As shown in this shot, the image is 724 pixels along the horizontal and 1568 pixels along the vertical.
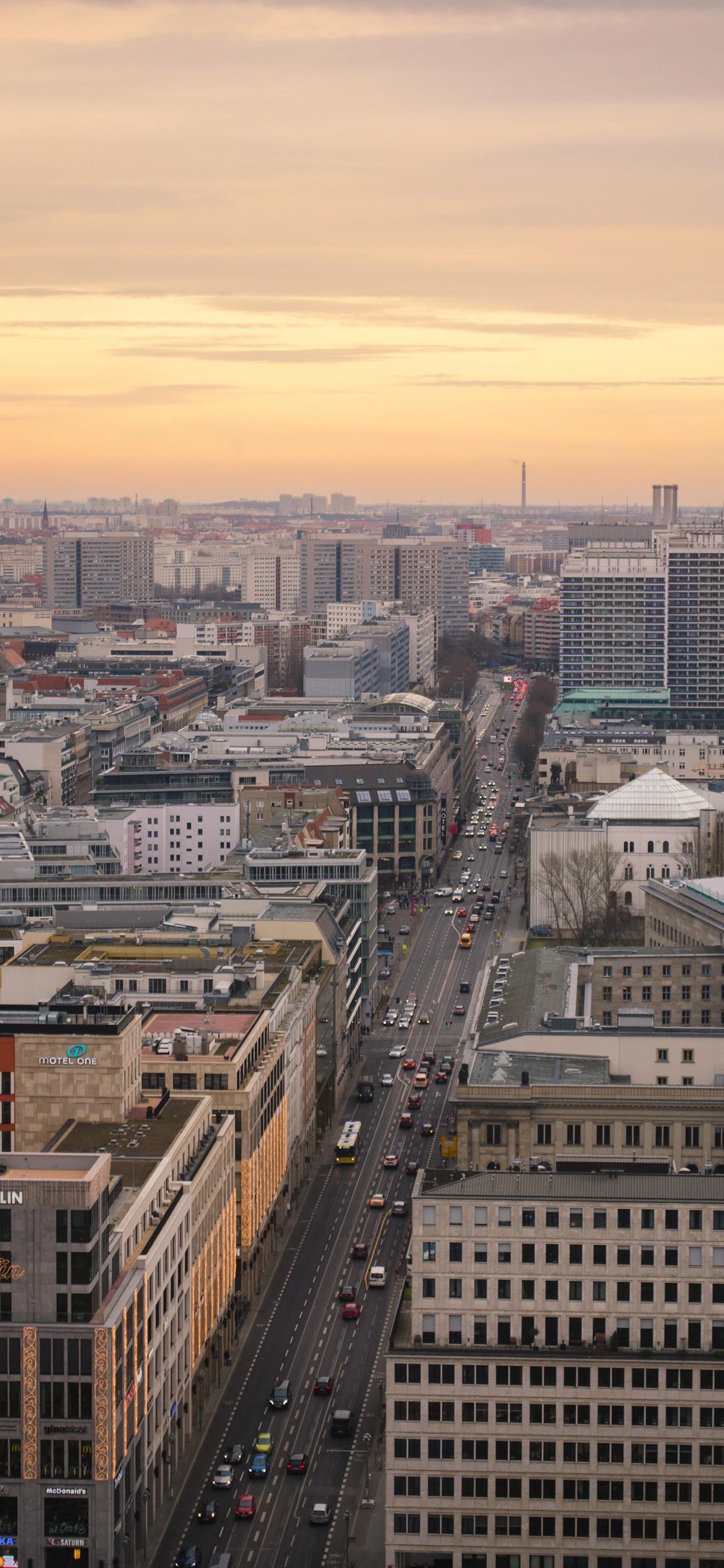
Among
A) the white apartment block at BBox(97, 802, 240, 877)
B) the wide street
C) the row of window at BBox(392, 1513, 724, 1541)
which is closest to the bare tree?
the wide street

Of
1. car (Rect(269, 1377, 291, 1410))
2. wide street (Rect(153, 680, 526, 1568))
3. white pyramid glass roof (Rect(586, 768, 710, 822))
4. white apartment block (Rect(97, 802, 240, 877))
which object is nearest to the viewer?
wide street (Rect(153, 680, 526, 1568))

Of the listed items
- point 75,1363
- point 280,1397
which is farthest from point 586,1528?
point 280,1397

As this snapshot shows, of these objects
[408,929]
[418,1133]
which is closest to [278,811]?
[408,929]

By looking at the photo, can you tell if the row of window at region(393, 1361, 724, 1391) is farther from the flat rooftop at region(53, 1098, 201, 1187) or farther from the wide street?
the flat rooftop at region(53, 1098, 201, 1187)

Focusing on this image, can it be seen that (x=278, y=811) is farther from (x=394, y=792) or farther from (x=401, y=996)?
(x=401, y=996)

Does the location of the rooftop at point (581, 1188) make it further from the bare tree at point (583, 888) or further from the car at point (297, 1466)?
the bare tree at point (583, 888)

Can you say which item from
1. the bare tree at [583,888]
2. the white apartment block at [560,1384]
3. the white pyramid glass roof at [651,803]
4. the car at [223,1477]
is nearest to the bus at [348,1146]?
the car at [223,1477]
